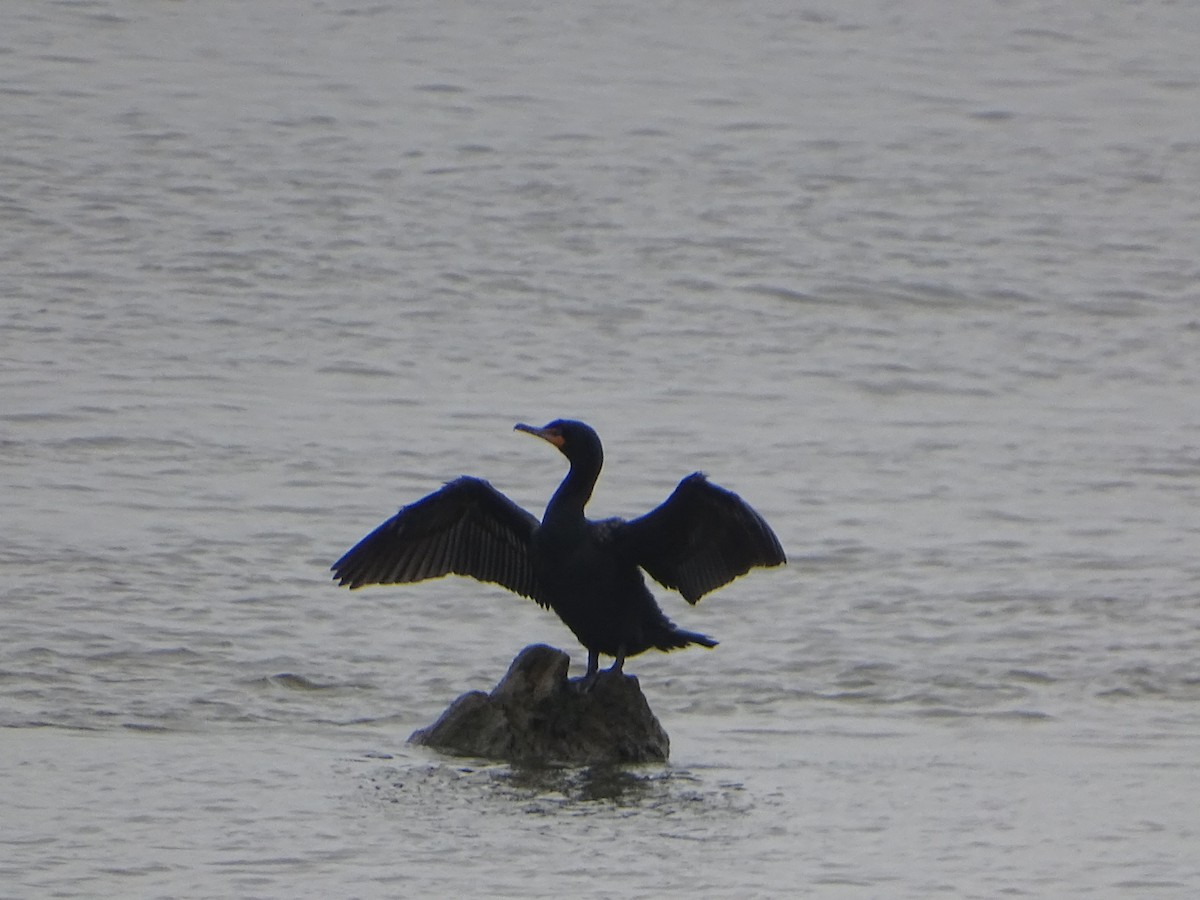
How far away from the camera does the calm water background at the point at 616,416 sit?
6.39 m

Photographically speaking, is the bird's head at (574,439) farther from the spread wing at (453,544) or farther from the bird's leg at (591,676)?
the bird's leg at (591,676)

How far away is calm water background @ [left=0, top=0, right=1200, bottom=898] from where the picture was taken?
6391 millimetres

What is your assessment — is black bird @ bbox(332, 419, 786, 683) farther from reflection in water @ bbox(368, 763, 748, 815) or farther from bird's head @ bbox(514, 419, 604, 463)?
reflection in water @ bbox(368, 763, 748, 815)

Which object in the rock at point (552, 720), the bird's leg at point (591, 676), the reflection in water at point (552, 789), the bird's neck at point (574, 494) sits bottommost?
the reflection in water at point (552, 789)

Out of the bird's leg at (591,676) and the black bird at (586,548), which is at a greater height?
the black bird at (586,548)

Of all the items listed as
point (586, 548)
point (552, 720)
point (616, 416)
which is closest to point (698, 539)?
point (586, 548)

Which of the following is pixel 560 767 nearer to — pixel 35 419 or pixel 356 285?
pixel 35 419

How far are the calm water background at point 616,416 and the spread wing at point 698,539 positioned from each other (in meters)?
0.59

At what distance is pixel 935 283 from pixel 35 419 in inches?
262

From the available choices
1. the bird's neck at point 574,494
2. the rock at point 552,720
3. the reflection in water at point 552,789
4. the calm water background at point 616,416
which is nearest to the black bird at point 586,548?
the bird's neck at point 574,494

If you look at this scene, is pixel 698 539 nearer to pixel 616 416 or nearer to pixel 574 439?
pixel 574 439

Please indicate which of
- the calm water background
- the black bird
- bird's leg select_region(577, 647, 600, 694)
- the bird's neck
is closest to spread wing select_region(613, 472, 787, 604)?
the black bird

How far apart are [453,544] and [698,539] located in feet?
2.76

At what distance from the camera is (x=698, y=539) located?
7.19m
